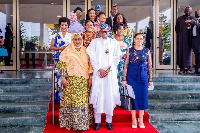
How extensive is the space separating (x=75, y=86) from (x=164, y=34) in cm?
628

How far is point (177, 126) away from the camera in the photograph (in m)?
4.24

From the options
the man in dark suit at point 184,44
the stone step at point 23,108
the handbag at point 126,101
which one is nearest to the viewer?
the handbag at point 126,101

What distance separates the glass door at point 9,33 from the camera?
8.90 meters

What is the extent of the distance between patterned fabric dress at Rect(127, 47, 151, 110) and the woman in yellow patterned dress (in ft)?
2.24

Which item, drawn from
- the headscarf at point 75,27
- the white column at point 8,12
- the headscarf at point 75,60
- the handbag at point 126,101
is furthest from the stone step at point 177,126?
the white column at point 8,12

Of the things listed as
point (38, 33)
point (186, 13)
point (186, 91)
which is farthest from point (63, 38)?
point (38, 33)

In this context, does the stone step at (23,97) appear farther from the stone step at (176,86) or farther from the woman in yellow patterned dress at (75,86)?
the stone step at (176,86)

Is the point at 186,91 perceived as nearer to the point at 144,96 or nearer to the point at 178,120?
the point at 178,120

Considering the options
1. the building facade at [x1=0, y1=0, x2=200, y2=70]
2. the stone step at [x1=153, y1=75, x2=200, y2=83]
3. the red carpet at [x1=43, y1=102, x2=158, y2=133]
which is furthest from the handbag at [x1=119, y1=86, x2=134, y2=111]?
the building facade at [x1=0, y1=0, x2=200, y2=70]

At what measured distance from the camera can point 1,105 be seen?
4699 mm

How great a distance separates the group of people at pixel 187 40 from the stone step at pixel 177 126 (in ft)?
9.55

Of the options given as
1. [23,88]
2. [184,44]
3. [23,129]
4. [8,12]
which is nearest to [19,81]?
[23,88]

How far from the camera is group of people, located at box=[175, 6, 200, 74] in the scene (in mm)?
6902

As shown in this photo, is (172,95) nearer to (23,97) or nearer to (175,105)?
(175,105)
